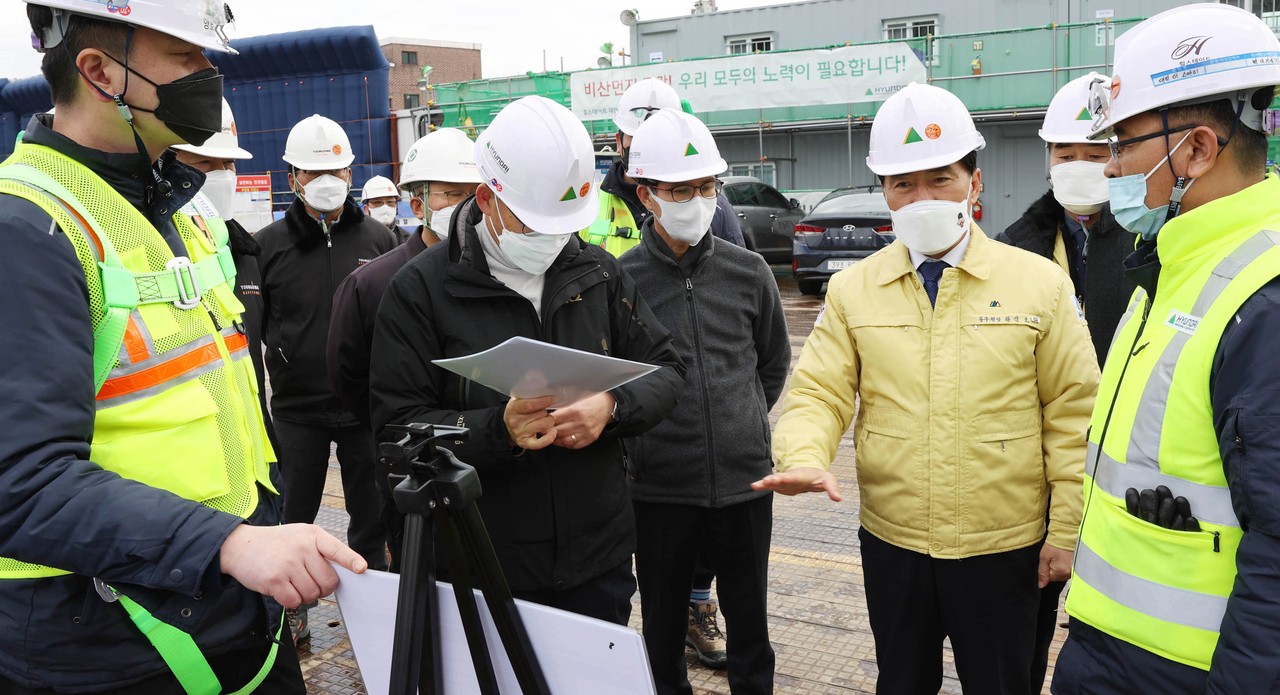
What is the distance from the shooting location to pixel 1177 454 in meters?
1.86

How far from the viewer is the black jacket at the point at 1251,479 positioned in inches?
65.4

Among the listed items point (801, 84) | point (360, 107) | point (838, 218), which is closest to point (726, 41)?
point (801, 84)

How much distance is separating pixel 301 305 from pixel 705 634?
7.82 ft

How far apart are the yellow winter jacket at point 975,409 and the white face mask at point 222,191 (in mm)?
2678

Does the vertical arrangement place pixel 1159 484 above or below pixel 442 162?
below

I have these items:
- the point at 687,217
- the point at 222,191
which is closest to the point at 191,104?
the point at 687,217

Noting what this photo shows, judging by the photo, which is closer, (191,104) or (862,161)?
(191,104)

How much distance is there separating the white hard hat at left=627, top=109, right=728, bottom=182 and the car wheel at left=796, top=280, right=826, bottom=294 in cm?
1167

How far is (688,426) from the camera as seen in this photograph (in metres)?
3.45

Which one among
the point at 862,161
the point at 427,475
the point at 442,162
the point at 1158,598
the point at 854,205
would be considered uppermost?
the point at 862,161

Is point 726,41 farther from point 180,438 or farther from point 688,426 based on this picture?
point 180,438

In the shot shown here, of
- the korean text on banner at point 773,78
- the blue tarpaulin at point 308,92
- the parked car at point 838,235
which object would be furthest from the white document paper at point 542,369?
the blue tarpaulin at point 308,92

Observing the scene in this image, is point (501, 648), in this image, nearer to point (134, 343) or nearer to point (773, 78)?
point (134, 343)

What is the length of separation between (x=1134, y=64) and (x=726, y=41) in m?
24.4
